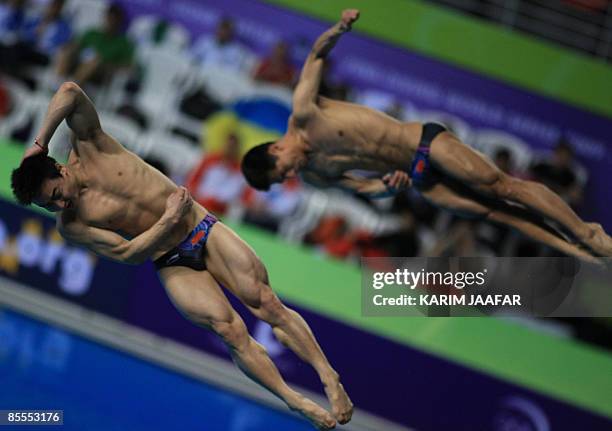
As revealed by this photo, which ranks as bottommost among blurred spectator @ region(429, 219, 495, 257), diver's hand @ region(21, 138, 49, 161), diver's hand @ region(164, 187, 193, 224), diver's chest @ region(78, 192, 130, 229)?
diver's chest @ region(78, 192, 130, 229)

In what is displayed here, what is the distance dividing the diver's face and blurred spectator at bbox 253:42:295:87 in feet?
14.0

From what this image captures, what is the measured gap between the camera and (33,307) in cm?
976

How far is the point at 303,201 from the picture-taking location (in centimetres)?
959

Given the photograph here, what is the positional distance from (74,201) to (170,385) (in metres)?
3.65

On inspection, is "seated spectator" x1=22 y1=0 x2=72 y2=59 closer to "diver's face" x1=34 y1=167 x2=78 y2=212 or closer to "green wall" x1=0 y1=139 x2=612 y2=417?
"green wall" x1=0 y1=139 x2=612 y2=417

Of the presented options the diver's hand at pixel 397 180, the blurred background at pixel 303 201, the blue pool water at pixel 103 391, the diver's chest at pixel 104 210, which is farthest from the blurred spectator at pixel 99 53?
the diver's chest at pixel 104 210

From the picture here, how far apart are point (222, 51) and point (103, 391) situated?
348 cm

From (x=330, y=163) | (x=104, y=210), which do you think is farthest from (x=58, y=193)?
(x=330, y=163)

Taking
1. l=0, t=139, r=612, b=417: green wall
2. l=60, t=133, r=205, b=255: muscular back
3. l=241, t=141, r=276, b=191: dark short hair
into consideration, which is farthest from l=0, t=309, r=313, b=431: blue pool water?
l=241, t=141, r=276, b=191: dark short hair

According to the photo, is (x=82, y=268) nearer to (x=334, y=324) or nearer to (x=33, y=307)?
(x=33, y=307)

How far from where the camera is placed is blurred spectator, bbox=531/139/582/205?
9.54 meters

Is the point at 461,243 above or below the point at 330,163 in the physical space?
below

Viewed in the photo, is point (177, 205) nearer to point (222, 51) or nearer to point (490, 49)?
point (222, 51)

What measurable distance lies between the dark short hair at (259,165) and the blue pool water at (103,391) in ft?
8.18
